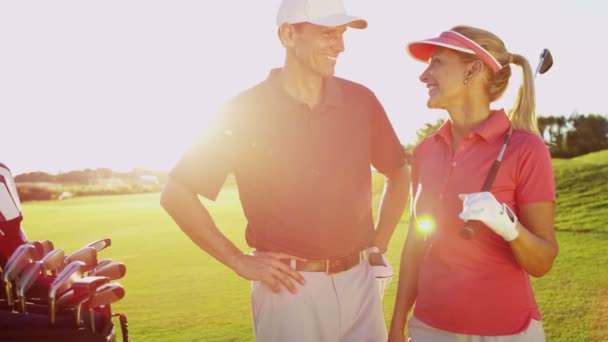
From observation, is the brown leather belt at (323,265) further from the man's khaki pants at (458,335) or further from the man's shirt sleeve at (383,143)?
the man's shirt sleeve at (383,143)

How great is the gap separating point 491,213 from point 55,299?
1894mm

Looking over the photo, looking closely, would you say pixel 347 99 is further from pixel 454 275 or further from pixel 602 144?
pixel 602 144

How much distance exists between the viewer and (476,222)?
111 inches

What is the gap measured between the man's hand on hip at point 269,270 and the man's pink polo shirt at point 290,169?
0.40 feet

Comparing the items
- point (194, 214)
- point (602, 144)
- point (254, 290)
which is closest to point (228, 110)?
point (194, 214)

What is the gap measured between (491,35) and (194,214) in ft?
5.34

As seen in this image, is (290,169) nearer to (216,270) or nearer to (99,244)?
(99,244)

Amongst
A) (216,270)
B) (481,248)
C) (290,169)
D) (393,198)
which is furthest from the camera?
(216,270)

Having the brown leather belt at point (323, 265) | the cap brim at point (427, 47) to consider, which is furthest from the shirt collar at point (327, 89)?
the brown leather belt at point (323, 265)

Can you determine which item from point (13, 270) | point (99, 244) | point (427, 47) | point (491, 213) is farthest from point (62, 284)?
point (427, 47)

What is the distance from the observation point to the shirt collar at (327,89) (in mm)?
3438

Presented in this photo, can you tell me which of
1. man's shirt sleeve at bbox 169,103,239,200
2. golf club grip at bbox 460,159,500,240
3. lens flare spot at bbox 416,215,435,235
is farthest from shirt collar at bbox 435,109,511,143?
man's shirt sleeve at bbox 169,103,239,200

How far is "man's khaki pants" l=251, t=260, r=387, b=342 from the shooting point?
10.7 ft

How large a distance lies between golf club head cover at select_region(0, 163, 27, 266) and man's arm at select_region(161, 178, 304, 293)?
1.10m
